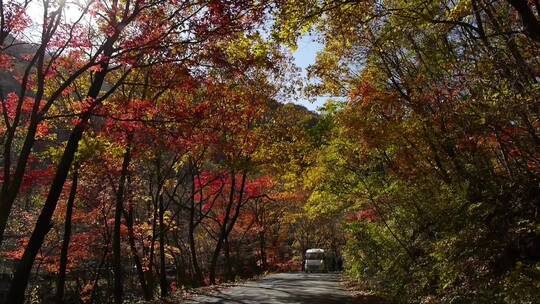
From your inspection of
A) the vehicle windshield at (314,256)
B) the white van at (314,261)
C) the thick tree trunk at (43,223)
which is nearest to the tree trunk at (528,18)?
the thick tree trunk at (43,223)

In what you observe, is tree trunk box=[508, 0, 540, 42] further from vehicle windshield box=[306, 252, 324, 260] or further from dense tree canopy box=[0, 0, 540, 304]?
vehicle windshield box=[306, 252, 324, 260]

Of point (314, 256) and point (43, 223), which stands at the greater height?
point (314, 256)

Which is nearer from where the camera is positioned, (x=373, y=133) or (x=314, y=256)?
(x=373, y=133)

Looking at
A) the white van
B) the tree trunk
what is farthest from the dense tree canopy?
the white van

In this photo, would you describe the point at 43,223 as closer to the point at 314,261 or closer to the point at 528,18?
the point at 528,18

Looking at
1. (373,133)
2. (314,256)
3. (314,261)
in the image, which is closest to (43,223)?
(373,133)

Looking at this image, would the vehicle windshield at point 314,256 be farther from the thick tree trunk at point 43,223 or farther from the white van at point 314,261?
the thick tree trunk at point 43,223

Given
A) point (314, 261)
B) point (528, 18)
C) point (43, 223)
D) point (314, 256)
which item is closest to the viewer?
point (528, 18)

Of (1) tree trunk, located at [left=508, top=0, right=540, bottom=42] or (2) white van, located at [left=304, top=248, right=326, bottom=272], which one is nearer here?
(1) tree trunk, located at [left=508, top=0, right=540, bottom=42]

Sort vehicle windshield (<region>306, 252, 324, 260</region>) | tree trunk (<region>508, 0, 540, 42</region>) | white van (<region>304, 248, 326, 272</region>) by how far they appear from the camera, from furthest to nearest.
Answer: vehicle windshield (<region>306, 252, 324, 260</region>), white van (<region>304, 248, 326, 272</region>), tree trunk (<region>508, 0, 540, 42</region>)

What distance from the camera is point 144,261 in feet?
86.6

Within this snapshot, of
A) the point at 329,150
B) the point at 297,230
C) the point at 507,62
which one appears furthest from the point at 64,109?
the point at 297,230

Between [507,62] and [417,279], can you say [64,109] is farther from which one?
[507,62]

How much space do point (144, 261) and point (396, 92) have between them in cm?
1740
